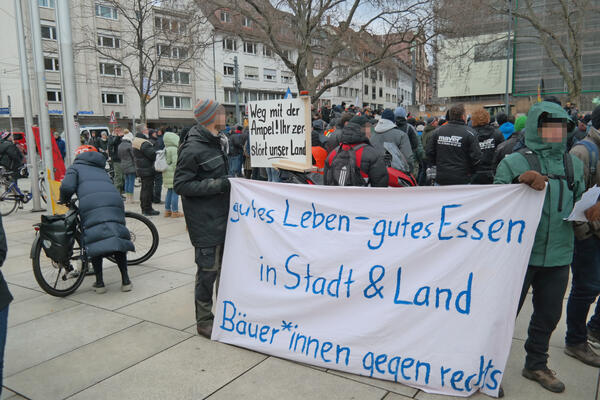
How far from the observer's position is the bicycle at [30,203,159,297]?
4801 millimetres

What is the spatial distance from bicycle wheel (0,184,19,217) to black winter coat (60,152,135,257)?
6.97 meters

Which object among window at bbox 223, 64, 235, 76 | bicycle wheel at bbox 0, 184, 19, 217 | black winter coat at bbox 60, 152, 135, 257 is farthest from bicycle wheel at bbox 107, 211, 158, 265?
window at bbox 223, 64, 235, 76

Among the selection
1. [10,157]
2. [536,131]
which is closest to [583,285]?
[536,131]

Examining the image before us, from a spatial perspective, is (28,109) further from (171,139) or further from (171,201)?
(171,201)

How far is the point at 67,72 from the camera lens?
23.2 ft

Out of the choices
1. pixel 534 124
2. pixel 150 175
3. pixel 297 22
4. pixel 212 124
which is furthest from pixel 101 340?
pixel 297 22

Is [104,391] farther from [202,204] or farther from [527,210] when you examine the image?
[527,210]

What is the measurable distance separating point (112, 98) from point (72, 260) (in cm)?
4428

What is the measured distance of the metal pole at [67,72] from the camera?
700 centimetres

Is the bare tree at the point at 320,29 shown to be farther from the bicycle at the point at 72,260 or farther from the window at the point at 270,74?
the window at the point at 270,74

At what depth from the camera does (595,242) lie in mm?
3191

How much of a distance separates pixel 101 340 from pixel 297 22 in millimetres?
19976

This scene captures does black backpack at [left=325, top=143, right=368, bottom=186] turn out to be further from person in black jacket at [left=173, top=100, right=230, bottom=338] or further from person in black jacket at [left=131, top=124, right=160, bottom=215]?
person in black jacket at [left=131, top=124, right=160, bottom=215]

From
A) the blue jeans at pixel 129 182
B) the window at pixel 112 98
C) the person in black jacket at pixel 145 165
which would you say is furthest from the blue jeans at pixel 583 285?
the window at pixel 112 98
